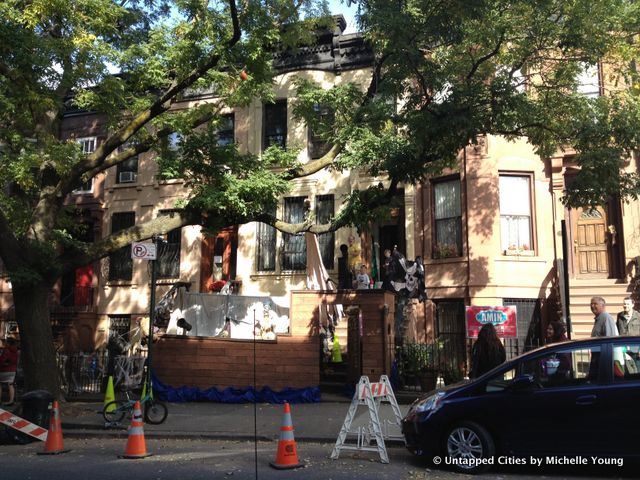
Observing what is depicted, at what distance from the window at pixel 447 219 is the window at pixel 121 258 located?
11332mm

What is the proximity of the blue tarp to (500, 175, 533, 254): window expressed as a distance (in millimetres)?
7389

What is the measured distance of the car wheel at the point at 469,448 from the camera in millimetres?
7051

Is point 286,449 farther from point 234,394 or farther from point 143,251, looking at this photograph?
point 234,394

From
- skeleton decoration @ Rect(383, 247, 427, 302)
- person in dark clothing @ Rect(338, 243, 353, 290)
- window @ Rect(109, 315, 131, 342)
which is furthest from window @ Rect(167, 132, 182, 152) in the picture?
window @ Rect(109, 315, 131, 342)

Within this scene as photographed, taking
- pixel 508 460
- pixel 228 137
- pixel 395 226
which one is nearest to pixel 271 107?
pixel 228 137

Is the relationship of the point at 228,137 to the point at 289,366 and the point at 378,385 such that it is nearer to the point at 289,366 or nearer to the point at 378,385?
the point at 289,366

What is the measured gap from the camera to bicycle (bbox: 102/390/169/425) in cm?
1123

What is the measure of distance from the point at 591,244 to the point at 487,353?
32.4ft

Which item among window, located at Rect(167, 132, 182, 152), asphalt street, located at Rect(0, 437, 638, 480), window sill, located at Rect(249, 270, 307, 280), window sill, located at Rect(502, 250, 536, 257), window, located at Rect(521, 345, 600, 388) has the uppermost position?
window, located at Rect(167, 132, 182, 152)

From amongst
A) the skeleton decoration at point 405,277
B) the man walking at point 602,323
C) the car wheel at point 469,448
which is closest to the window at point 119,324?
the skeleton decoration at point 405,277

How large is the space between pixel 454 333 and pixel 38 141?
12.1 m

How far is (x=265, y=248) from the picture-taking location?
66.8ft

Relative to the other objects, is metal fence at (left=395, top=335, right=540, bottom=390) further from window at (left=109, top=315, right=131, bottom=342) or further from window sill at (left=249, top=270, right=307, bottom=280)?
window at (left=109, top=315, right=131, bottom=342)

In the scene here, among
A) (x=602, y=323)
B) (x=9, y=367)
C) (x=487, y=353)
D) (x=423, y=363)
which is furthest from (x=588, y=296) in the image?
(x=9, y=367)
